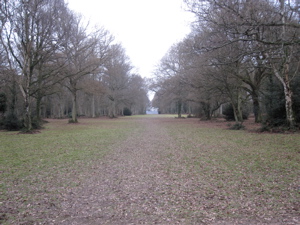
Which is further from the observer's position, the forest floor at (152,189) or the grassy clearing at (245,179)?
the grassy clearing at (245,179)

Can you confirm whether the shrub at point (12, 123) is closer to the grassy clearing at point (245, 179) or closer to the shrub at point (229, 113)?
the grassy clearing at point (245, 179)

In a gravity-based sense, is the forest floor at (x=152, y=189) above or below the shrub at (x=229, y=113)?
below

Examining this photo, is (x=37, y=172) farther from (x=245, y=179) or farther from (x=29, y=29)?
(x=29, y=29)

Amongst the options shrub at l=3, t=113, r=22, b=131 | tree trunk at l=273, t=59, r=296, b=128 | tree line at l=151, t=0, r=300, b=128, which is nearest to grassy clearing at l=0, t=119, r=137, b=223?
tree line at l=151, t=0, r=300, b=128

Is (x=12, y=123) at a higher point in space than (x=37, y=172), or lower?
higher

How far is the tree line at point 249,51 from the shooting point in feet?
26.2

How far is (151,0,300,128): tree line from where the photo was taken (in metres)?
8.00

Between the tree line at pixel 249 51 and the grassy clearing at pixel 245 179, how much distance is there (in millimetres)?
3549

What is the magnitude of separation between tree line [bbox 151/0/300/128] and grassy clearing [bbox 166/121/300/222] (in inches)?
140

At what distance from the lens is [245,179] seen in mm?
5586

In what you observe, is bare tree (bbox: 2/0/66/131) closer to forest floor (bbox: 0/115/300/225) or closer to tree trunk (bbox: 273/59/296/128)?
forest floor (bbox: 0/115/300/225)

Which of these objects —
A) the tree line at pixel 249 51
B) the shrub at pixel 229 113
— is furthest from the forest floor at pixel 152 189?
the shrub at pixel 229 113

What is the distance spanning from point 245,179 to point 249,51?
187 inches

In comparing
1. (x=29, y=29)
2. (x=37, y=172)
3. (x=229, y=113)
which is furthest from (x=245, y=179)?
(x=229, y=113)
